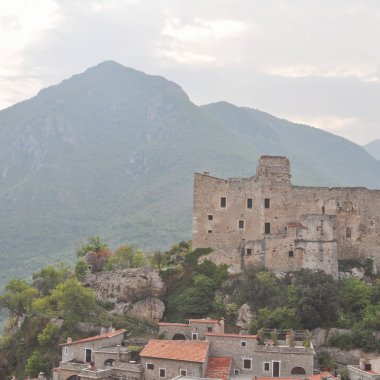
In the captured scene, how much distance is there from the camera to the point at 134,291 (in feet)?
187

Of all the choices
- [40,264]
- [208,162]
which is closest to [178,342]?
[40,264]

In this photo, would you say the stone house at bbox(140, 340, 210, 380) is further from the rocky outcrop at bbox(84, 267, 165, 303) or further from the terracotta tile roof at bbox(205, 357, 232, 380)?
the rocky outcrop at bbox(84, 267, 165, 303)

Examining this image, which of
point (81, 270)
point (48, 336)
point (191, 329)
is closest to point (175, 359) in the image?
point (191, 329)

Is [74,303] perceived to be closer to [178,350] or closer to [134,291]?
[134,291]

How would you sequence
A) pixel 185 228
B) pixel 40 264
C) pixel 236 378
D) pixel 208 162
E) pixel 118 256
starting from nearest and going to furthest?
pixel 236 378 → pixel 118 256 → pixel 40 264 → pixel 185 228 → pixel 208 162

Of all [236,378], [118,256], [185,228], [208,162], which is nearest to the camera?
[236,378]

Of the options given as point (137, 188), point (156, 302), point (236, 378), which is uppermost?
point (137, 188)

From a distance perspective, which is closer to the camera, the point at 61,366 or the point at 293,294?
the point at 61,366

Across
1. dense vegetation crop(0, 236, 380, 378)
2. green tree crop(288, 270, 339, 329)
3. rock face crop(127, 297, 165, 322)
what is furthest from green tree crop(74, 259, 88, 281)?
green tree crop(288, 270, 339, 329)

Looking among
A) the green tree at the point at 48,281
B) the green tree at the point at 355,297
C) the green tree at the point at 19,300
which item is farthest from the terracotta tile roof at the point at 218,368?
the green tree at the point at 48,281

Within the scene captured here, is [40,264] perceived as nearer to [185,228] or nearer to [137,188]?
[185,228]

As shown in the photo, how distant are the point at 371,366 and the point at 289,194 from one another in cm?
1862

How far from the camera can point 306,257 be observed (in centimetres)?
5422

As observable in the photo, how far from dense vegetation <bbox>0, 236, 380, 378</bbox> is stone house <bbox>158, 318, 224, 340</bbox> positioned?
117 inches
